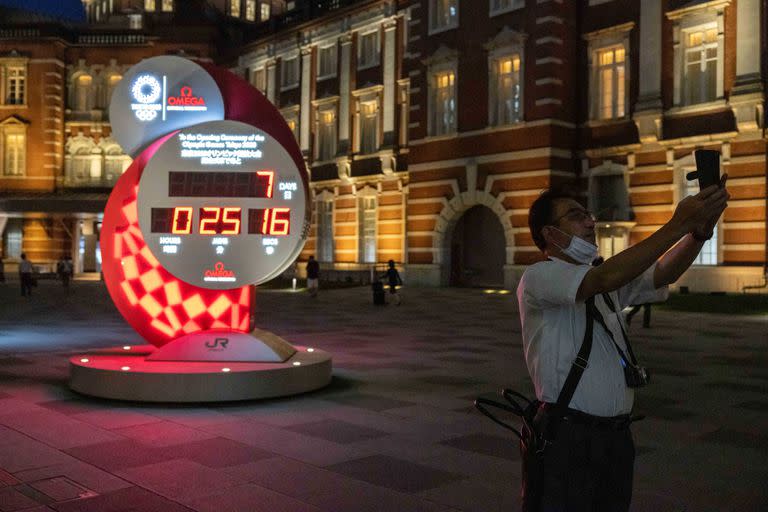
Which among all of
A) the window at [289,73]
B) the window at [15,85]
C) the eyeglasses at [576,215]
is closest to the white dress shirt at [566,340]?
the eyeglasses at [576,215]

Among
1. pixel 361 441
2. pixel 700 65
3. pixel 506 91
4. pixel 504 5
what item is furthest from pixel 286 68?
pixel 361 441

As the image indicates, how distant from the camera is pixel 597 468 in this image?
115 inches

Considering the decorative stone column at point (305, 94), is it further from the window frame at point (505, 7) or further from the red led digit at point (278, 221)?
the red led digit at point (278, 221)

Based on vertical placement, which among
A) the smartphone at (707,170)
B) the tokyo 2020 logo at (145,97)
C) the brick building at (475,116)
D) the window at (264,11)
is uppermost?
the window at (264,11)

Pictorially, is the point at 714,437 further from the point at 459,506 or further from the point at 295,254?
the point at 295,254

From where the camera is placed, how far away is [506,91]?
93.7 feet

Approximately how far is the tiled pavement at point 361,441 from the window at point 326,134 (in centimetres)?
2688

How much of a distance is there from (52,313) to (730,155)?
1903cm

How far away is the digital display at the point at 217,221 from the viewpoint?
9016 millimetres

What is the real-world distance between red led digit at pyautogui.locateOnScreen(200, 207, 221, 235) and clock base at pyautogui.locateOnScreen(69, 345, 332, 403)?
4.77 feet

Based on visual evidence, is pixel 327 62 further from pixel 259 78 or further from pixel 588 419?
pixel 588 419

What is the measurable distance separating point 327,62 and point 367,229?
28.0 ft

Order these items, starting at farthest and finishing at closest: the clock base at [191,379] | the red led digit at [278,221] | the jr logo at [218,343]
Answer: the red led digit at [278,221] → the jr logo at [218,343] → the clock base at [191,379]

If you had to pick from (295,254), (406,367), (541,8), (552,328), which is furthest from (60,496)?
(541,8)
